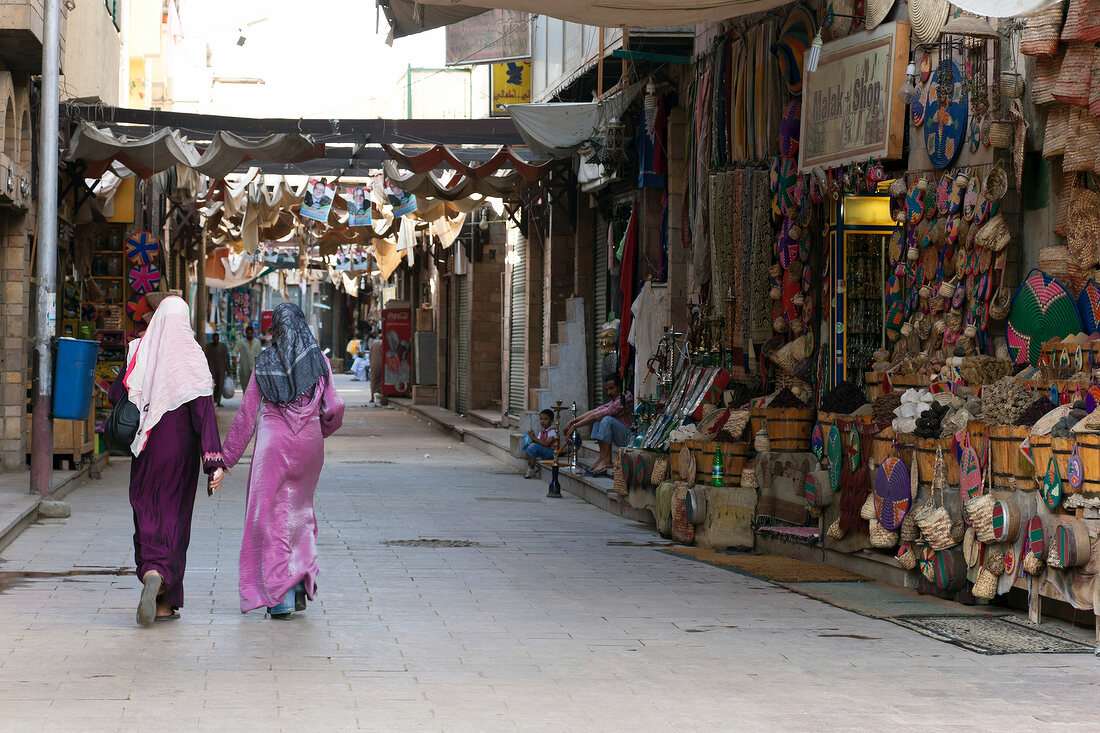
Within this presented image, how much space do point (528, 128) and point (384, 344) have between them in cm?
2066

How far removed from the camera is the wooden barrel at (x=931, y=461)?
7656 millimetres

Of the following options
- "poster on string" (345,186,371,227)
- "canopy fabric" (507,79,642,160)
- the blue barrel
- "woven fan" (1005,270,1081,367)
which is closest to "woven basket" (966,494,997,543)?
"woven fan" (1005,270,1081,367)

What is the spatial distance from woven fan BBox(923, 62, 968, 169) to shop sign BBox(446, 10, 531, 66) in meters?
11.2

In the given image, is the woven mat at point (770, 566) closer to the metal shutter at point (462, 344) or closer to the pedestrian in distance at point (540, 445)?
the pedestrian in distance at point (540, 445)

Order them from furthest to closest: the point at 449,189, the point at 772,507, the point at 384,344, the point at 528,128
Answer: the point at 384,344, the point at 449,189, the point at 528,128, the point at 772,507

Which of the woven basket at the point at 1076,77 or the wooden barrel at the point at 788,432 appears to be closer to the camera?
the woven basket at the point at 1076,77

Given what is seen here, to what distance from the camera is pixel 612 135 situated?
14.8m

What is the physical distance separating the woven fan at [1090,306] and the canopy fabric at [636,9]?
9.46 ft

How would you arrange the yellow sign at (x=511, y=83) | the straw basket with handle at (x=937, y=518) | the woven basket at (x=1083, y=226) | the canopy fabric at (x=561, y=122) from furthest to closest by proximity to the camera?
the yellow sign at (x=511, y=83) → the canopy fabric at (x=561, y=122) → the straw basket with handle at (x=937, y=518) → the woven basket at (x=1083, y=226)

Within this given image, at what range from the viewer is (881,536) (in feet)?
26.9

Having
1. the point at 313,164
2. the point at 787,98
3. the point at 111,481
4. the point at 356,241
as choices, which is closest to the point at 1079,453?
the point at 787,98

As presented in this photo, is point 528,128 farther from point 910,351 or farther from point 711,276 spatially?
point 910,351

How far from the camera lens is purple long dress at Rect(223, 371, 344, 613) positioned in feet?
23.6

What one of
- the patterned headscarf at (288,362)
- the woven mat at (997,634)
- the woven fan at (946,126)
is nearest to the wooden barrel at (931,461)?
the woven mat at (997,634)
